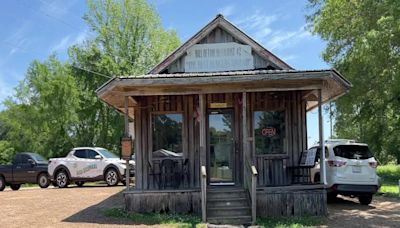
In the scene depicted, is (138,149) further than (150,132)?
No

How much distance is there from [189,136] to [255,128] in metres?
1.98

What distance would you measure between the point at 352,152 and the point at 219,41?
17.0 ft

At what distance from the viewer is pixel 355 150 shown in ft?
48.3

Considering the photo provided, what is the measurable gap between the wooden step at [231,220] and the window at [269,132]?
3001 millimetres

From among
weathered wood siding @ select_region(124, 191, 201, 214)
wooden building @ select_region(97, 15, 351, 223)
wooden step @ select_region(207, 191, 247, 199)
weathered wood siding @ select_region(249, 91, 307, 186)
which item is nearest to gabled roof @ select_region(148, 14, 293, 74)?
wooden building @ select_region(97, 15, 351, 223)

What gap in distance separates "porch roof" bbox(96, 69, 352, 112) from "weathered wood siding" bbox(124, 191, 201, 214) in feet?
8.83

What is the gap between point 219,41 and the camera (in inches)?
602

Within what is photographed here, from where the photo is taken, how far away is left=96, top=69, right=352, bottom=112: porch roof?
12617mm

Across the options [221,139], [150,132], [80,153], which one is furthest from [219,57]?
[80,153]

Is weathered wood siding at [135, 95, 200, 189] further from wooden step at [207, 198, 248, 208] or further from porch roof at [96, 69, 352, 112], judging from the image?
wooden step at [207, 198, 248, 208]

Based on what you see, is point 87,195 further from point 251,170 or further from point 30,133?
point 30,133

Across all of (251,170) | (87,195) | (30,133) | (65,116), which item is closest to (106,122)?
(65,116)

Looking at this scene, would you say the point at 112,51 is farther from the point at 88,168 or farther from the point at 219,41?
the point at 219,41

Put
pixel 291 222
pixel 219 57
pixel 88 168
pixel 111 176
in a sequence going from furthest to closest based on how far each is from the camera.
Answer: pixel 88 168 → pixel 111 176 → pixel 219 57 → pixel 291 222
